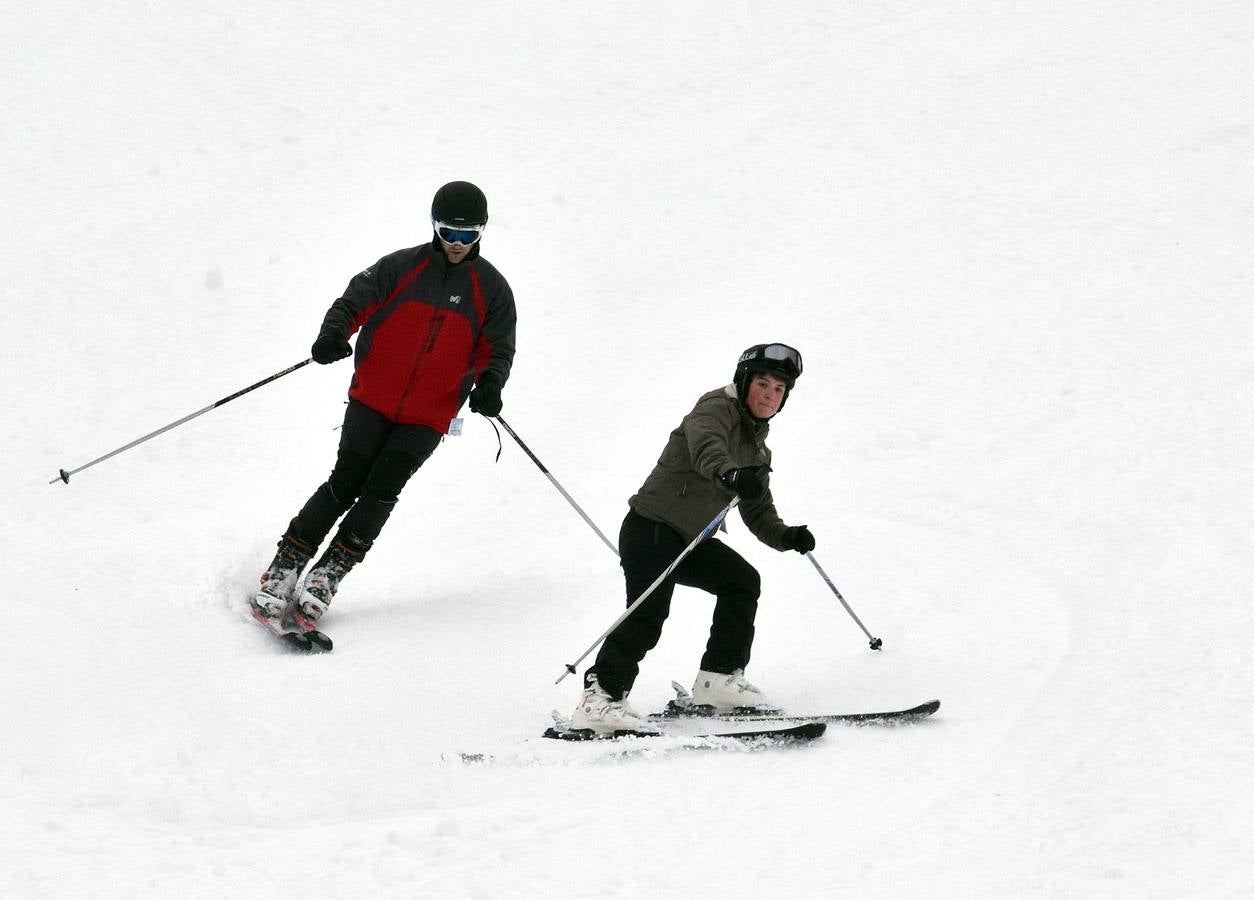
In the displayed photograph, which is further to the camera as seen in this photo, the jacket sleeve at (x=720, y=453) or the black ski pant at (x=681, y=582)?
the black ski pant at (x=681, y=582)

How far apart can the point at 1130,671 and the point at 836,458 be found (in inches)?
126

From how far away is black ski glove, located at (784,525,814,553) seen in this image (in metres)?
5.32

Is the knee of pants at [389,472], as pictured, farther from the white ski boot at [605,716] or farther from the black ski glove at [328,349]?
the white ski boot at [605,716]

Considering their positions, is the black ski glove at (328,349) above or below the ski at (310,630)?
above

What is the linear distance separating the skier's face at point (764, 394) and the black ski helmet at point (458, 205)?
1705 millimetres

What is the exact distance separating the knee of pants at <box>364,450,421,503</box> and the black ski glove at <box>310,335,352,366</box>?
0.57 meters

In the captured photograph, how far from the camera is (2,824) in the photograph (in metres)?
4.11

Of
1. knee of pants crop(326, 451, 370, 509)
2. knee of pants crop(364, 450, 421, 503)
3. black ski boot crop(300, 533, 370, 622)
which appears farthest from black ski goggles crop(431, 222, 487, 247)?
black ski boot crop(300, 533, 370, 622)

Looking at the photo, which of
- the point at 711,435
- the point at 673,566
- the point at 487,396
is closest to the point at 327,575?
the point at 487,396

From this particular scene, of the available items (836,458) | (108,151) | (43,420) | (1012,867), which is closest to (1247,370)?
(836,458)

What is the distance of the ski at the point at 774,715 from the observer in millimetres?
5148

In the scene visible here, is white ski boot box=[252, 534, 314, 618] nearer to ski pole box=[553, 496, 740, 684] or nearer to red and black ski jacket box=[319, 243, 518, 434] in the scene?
red and black ski jacket box=[319, 243, 518, 434]

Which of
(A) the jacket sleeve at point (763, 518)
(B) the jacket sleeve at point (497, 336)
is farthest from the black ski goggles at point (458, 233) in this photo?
(A) the jacket sleeve at point (763, 518)

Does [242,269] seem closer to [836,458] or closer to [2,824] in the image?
[836,458]
